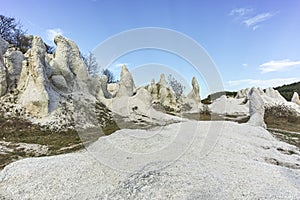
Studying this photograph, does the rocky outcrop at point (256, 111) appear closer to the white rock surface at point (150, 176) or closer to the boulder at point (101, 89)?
the white rock surface at point (150, 176)

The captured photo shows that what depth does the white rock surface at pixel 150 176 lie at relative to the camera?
5.72 meters

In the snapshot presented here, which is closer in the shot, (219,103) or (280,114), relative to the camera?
(280,114)

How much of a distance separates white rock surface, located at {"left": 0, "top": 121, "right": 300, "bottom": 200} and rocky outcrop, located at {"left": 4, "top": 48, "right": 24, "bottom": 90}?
12.2 m

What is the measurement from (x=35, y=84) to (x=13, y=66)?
333 centimetres

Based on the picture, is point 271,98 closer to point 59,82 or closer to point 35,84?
point 59,82

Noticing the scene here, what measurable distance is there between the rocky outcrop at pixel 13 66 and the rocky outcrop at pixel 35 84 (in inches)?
23.9

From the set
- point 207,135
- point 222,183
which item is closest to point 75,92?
point 207,135

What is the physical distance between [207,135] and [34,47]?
42.7 ft

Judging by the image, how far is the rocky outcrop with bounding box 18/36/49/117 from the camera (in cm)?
1681

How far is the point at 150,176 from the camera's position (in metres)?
6.18

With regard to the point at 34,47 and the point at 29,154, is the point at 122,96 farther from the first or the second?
the point at 29,154

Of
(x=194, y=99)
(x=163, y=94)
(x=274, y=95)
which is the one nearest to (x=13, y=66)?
(x=163, y=94)

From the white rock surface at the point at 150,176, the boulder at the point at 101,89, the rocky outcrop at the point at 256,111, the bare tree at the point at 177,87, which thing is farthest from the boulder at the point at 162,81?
the white rock surface at the point at 150,176

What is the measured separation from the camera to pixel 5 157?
9.98 metres
